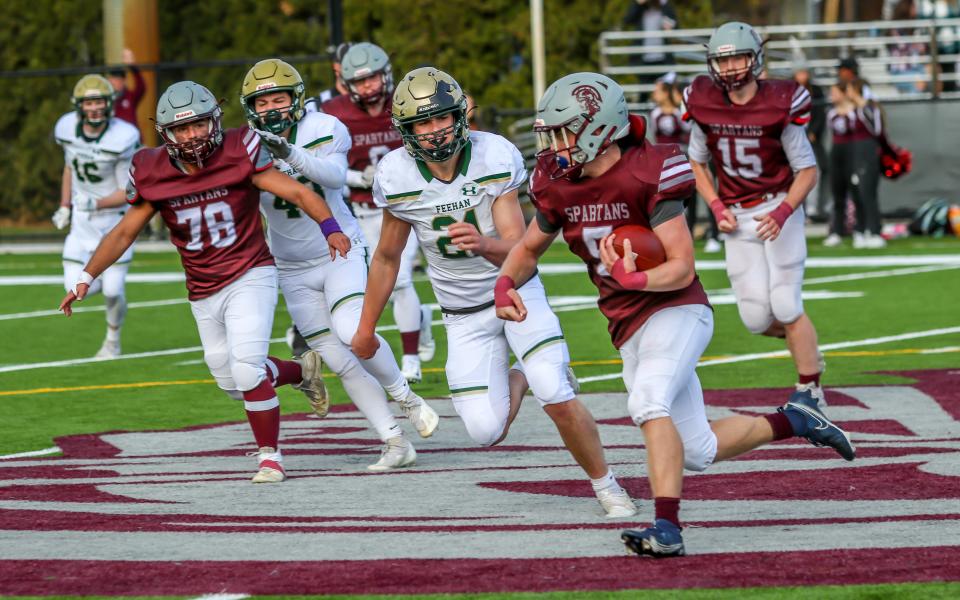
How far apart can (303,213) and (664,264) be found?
119 inches

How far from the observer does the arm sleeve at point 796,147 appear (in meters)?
8.99

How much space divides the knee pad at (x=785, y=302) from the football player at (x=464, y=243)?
211 centimetres

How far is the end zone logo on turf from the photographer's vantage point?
17.3 ft

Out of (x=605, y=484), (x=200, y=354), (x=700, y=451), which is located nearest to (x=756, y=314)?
(x=605, y=484)

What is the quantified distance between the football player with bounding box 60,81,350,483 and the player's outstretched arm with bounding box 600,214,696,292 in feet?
7.02

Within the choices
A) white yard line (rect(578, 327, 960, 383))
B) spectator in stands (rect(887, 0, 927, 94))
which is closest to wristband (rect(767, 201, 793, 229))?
white yard line (rect(578, 327, 960, 383))

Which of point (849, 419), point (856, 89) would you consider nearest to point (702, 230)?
point (856, 89)

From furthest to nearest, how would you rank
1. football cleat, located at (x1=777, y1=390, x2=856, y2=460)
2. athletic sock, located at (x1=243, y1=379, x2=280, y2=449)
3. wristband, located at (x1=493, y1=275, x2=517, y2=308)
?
athletic sock, located at (x1=243, y1=379, x2=280, y2=449) < football cleat, located at (x1=777, y1=390, x2=856, y2=460) < wristband, located at (x1=493, y1=275, x2=517, y2=308)

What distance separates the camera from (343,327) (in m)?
8.02

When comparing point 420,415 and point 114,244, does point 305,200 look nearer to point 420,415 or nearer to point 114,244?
point 114,244

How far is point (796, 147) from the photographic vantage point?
901cm

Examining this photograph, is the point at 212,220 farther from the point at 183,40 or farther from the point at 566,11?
the point at 183,40

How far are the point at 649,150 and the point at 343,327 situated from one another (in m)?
2.47

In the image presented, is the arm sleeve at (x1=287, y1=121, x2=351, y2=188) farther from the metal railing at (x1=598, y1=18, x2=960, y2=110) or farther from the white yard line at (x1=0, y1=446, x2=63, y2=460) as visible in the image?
the metal railing at (x1=598, y1=18, x2=960, y2=110)
